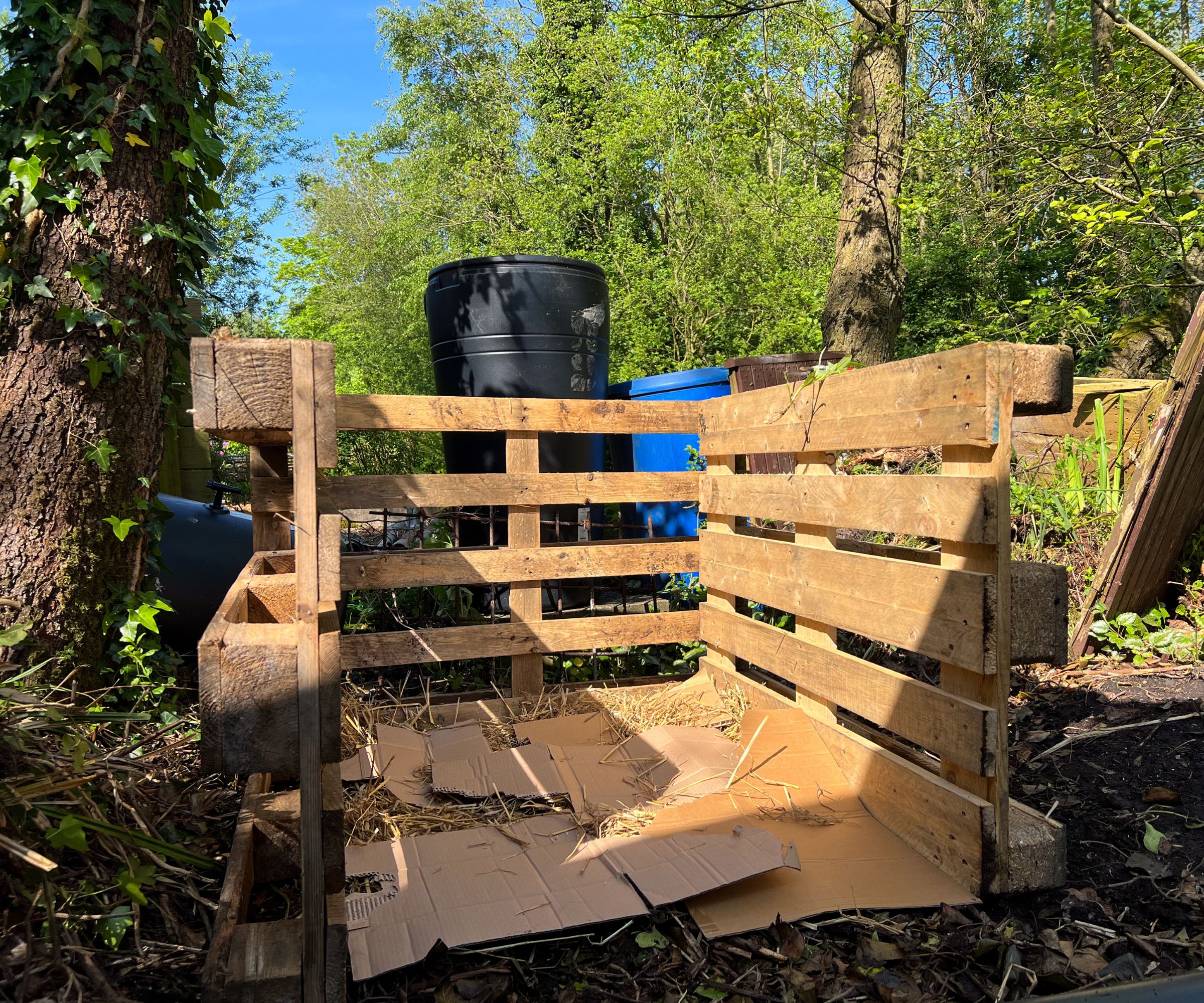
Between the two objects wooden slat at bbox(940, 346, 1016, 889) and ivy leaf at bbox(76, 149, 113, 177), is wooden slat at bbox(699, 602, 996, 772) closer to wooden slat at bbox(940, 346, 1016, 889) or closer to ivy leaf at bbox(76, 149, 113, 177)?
wooden slat at bbox(940, 346, 1016, 889)

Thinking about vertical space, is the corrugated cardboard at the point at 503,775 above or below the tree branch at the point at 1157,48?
below

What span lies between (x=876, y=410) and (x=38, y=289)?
2.70 metres

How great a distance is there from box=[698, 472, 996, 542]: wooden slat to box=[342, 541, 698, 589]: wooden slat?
39 cm

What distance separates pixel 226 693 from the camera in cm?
152

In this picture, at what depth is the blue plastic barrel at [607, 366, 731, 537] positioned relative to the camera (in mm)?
4531

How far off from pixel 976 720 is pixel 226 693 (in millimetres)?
1699

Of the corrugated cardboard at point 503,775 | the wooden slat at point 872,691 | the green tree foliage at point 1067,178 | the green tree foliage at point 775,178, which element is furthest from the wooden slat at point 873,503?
the green tree foliage at point 775,178

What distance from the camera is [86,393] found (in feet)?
9.25

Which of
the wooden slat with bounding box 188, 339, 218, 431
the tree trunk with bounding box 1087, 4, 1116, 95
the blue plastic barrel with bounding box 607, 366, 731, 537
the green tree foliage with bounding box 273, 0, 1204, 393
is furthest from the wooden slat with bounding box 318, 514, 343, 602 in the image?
the tree trunk with bounding box 1087, 4, 1116, 95

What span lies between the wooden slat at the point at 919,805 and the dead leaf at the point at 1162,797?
78cm

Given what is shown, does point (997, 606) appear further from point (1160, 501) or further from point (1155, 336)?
point (1155, 336)

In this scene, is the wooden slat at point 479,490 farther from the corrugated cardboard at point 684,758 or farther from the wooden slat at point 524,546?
the corrugated cardboard at point 684,758

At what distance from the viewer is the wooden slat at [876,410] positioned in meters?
2.04

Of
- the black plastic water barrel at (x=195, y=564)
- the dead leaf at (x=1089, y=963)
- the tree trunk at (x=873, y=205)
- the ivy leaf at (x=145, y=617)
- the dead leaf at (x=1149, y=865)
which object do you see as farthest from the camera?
the tree trunk at (x=873, y=205)
